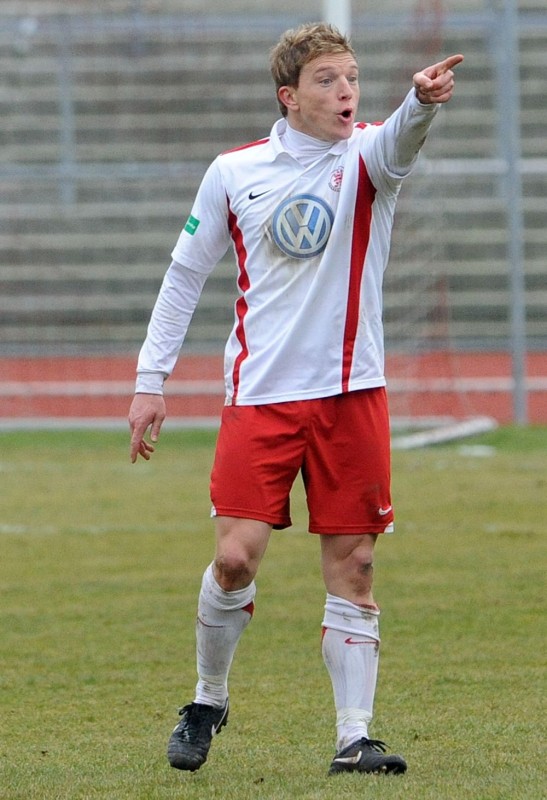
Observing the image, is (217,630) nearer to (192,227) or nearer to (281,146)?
(192,227)

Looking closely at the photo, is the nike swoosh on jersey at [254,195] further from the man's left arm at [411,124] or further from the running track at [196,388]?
the running track at [196,388]

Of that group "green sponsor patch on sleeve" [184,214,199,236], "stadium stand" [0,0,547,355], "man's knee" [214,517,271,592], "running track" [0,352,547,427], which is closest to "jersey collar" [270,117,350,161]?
"green sponsor patch on sleeve" [184,214,199,236]

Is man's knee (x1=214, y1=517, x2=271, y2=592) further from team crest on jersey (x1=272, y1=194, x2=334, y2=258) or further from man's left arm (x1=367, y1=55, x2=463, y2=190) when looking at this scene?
man's left arm (x1=367, y1=55, x2=463, y2=190)

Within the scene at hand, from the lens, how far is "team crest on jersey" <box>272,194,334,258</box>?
3.95m

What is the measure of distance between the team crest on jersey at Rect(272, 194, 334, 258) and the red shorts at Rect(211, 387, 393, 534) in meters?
0.39

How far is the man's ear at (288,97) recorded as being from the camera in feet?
13.1

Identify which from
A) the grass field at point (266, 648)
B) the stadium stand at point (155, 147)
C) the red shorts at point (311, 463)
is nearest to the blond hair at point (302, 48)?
the red shorts at point (311, 463)

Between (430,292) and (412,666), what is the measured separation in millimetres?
11428

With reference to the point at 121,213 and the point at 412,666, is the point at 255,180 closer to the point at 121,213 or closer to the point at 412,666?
the point at 412,666

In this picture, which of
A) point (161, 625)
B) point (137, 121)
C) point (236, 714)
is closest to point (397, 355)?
point (137, 121)

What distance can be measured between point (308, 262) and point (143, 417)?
599mm

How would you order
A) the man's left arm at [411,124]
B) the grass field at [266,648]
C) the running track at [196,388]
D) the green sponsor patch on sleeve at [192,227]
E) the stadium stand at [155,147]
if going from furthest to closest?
the stadium stand at [155,147], the running track at [196,388], the green sponsor patch on sleeve at [192,227], the grass field at [266,648], the man's left arm at [411,124]

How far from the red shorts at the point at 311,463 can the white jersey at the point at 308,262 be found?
5cm

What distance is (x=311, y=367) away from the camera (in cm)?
398
